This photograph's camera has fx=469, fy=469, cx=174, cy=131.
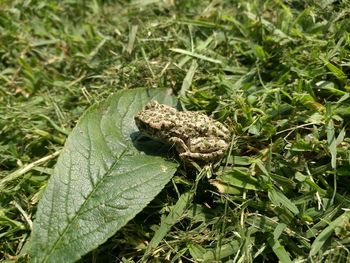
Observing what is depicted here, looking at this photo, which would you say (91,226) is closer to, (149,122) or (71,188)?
(71,188)

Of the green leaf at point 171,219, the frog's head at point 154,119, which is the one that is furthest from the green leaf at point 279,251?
the frog's head at point 154,119

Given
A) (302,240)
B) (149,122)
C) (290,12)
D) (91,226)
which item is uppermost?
(290,12)

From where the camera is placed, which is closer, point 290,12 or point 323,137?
point 323,137

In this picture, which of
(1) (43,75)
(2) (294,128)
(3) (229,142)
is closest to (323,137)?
(2) (294,128)

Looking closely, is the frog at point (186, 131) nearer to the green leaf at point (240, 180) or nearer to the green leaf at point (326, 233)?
the green leaf at point (240, 180)

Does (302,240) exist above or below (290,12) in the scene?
below

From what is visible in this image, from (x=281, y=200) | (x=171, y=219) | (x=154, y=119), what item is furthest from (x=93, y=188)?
(x=281, y=200)

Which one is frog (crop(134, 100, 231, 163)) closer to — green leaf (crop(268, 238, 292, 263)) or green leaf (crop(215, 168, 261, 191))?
green leaf (crop(215, 168, 261, 191))
